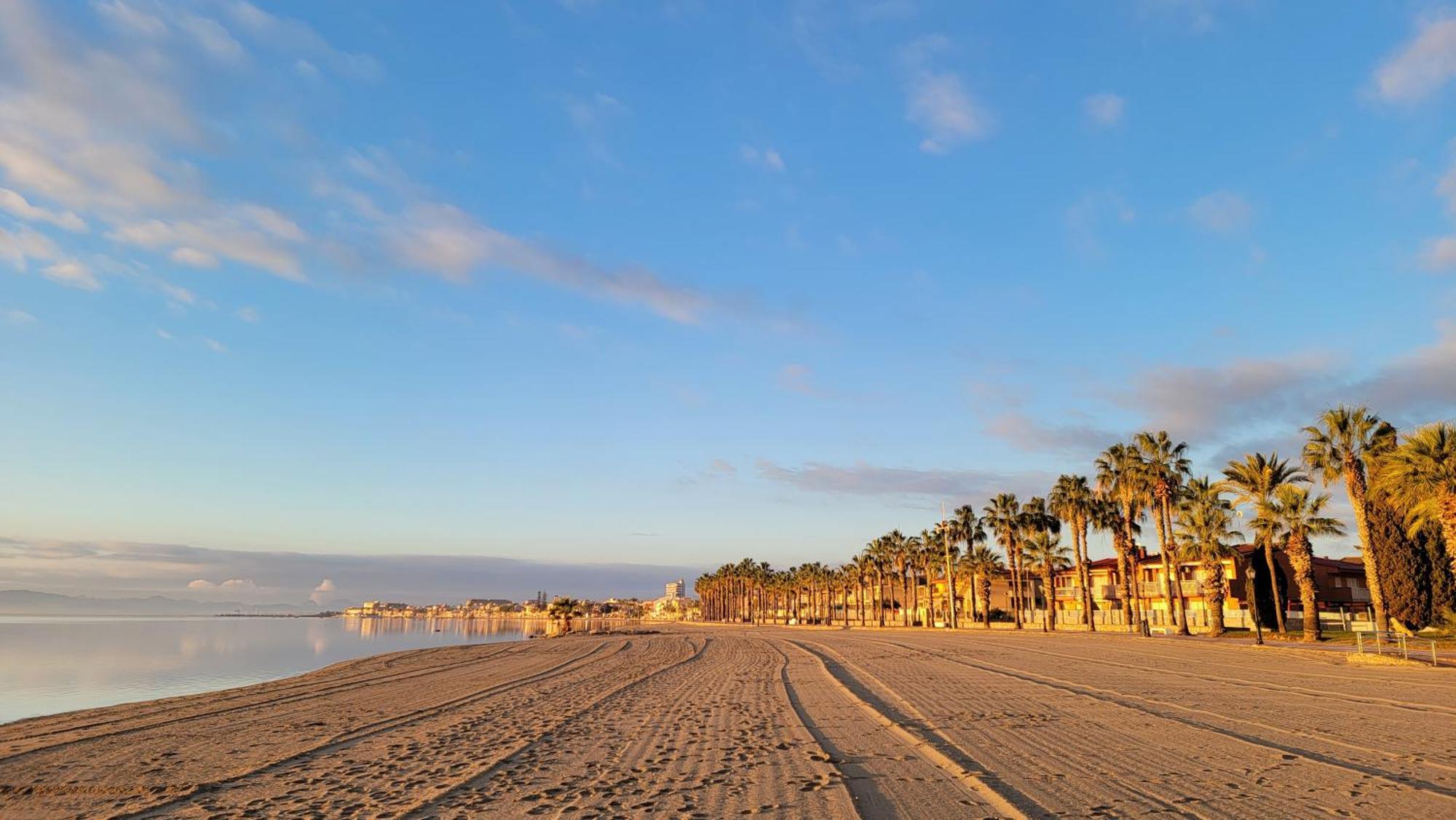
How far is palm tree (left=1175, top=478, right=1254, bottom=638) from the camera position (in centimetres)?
4806

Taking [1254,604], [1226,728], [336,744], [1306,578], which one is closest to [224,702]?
[336,744]

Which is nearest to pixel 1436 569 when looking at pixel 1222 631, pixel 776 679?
pixel 1222 631

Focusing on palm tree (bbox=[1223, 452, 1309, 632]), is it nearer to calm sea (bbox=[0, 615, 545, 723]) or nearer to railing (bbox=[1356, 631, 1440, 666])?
Answer: railing (bbox=[1356, 631, 1440, 666])

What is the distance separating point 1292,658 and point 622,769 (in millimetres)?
31587

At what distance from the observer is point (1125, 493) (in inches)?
2122

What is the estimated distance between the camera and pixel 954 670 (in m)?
25.8

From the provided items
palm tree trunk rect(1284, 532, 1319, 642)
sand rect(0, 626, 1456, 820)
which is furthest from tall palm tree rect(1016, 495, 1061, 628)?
sand rect(0, 626, 1456, 820)

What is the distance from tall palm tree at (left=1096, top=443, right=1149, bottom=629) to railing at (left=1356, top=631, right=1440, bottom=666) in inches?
561

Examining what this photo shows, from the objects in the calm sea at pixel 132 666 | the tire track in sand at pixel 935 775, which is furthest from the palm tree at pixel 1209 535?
the calm sea at pixel 132 666

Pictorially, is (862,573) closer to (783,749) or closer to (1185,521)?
(1185,521)

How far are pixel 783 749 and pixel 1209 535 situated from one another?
46.7 meters

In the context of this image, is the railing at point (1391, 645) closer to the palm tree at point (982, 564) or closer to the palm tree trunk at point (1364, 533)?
the palm tree trunk at point (1364, 533)

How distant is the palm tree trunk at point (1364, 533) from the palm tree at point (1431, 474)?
2.37 metres

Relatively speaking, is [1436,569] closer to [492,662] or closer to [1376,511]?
[1376,511]
